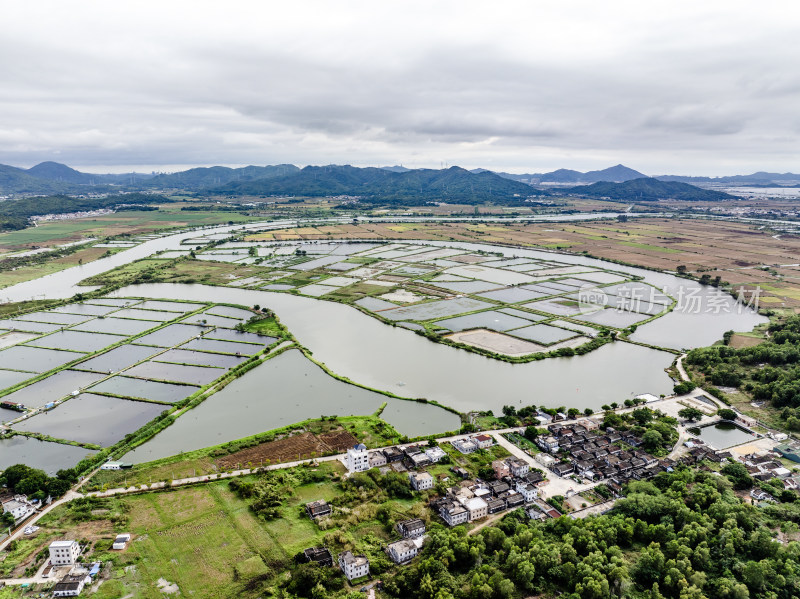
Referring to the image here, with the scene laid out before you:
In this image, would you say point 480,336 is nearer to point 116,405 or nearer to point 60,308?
point 116,405

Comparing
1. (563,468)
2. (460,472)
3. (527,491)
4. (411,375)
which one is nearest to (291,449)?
(460,472)

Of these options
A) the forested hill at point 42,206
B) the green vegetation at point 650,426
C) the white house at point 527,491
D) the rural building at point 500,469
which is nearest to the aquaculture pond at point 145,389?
the rural building at point 500,469

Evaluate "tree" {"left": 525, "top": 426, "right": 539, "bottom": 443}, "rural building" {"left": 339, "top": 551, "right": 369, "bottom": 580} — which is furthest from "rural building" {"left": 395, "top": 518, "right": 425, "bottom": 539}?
"tree" {"left": 525, "top": 426, "right": 539, "bottom": 443}

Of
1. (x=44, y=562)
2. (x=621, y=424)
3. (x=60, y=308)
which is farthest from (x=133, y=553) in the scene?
(x=60, y=308)

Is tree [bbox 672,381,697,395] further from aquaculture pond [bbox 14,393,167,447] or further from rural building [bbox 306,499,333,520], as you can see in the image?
aquaculture pond [bbox 14,393,167,447]

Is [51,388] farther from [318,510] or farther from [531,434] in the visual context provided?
[531,434]
